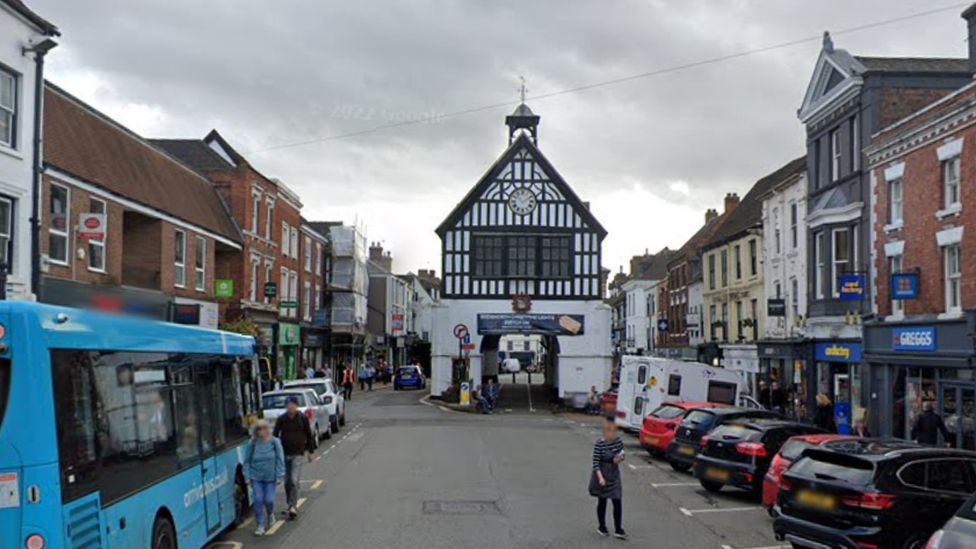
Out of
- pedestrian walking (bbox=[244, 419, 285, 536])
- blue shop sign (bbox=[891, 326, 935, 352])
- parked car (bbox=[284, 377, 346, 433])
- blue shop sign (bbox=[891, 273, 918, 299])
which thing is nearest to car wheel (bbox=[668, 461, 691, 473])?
blue shop sign (bbox=[891, 326, 935, 352])

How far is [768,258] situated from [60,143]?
86.3ft

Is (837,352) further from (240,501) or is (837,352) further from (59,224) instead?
(59,224)

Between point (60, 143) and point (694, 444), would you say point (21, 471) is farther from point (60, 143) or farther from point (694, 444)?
point (60, 143)

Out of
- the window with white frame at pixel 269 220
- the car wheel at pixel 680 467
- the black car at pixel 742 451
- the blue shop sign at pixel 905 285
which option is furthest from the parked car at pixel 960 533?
the window with white frame at pixel 269 220

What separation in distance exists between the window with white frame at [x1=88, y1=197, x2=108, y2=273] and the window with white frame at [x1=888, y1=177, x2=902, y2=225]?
20649mm

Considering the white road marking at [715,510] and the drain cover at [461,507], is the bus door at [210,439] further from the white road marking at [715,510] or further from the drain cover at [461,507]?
the white road marking at [715,510]

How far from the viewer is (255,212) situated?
41938 mm

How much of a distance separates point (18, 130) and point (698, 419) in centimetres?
1589

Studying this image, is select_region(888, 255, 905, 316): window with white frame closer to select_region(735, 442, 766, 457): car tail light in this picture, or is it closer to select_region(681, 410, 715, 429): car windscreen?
select_region(681, 410, 715, 429): car windscreen

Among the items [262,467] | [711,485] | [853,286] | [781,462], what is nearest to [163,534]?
[262,467]

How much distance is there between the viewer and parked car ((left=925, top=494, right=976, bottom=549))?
24.8 feet

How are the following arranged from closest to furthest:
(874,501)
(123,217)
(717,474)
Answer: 1. (874,501)
2. (717,474)
3. (123,217)

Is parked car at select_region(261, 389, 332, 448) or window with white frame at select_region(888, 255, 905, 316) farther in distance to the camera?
window with white frame at select_region(888, 255, 905, 316)

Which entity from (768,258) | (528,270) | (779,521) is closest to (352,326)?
(528,270)
